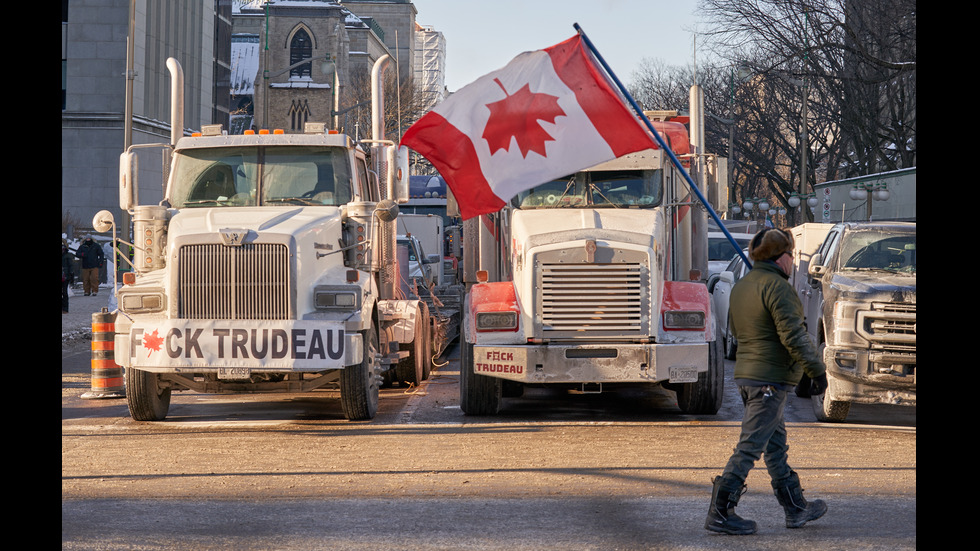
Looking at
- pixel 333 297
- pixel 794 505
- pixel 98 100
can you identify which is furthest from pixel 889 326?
pixel 98 100

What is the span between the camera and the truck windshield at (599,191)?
1295cm

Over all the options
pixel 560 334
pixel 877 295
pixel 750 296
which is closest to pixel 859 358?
pixel 877 295

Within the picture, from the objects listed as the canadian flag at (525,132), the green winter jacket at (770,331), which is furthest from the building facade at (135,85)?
the green winter jacket at (770,331)

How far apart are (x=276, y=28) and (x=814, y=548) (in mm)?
113340

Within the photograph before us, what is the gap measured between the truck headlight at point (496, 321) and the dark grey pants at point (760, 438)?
4627mm

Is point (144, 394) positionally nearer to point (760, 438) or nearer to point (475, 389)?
point (475, 389)

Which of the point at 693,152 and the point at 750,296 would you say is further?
the point at 693,152

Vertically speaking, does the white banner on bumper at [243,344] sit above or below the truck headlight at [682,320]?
below

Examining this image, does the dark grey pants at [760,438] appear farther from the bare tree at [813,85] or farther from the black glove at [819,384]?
the bare tree at [813,85]

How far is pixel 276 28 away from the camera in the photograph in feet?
379

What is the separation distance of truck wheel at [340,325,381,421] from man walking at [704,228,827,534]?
5285 millimetres

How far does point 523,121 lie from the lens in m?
9.93

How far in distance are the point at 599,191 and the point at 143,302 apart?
15.7 feet

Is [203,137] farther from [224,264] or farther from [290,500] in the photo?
[290,500]
